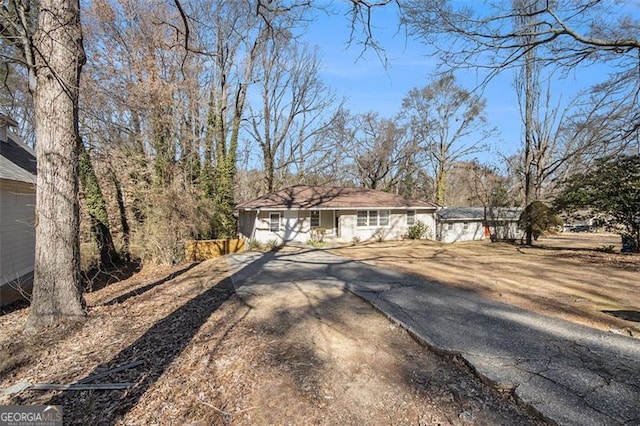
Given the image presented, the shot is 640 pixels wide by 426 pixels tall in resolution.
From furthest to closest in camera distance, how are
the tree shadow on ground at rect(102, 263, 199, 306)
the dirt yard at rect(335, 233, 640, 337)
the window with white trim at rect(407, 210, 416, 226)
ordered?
the window with white trim at rect(407, 210, 416, 226), the tree shadow on ground at rect(102, 263, 199, 306), the dirt yard at rect(335, 233, 640, 337)

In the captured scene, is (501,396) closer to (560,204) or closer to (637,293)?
(637,293)

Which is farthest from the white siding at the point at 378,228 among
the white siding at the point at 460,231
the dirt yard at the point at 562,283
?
the dirt yard at the point at 562,283

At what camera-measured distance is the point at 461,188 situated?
45.1 m

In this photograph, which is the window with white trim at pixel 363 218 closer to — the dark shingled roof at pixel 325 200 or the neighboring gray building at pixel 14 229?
the dark shingled roof at pixel 325 200

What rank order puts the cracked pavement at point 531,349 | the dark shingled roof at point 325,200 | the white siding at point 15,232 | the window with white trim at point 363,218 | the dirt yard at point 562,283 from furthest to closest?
1. the window with white trim at point 363,218
2. the dark shingled roof at point 325,200
3. the white siding at point 15,232
4. the dirt yard at point 562,283
5. the cracked pavement at point 531,349

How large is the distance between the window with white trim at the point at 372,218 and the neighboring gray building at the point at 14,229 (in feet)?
49.9

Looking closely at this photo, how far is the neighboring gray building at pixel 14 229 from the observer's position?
821 cm

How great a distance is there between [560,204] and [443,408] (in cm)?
1541

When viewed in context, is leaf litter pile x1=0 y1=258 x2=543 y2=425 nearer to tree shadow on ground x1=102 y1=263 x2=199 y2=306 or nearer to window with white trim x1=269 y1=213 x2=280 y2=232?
tree shadow on ground x1=102 y1=263 x2=199 y2=306

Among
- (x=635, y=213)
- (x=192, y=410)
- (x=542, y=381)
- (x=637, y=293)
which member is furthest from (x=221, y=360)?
(x=635, y=213)

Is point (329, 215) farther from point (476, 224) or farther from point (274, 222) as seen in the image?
point (476, 224)

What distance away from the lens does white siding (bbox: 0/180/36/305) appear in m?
8.39

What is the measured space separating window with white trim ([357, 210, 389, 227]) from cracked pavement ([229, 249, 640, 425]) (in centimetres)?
1278

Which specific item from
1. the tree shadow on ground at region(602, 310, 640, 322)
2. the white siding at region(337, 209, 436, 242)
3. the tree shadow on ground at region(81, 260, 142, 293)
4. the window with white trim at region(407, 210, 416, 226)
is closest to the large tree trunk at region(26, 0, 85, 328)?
the tree shadow on ground at region(81, 260, 142, 293)
